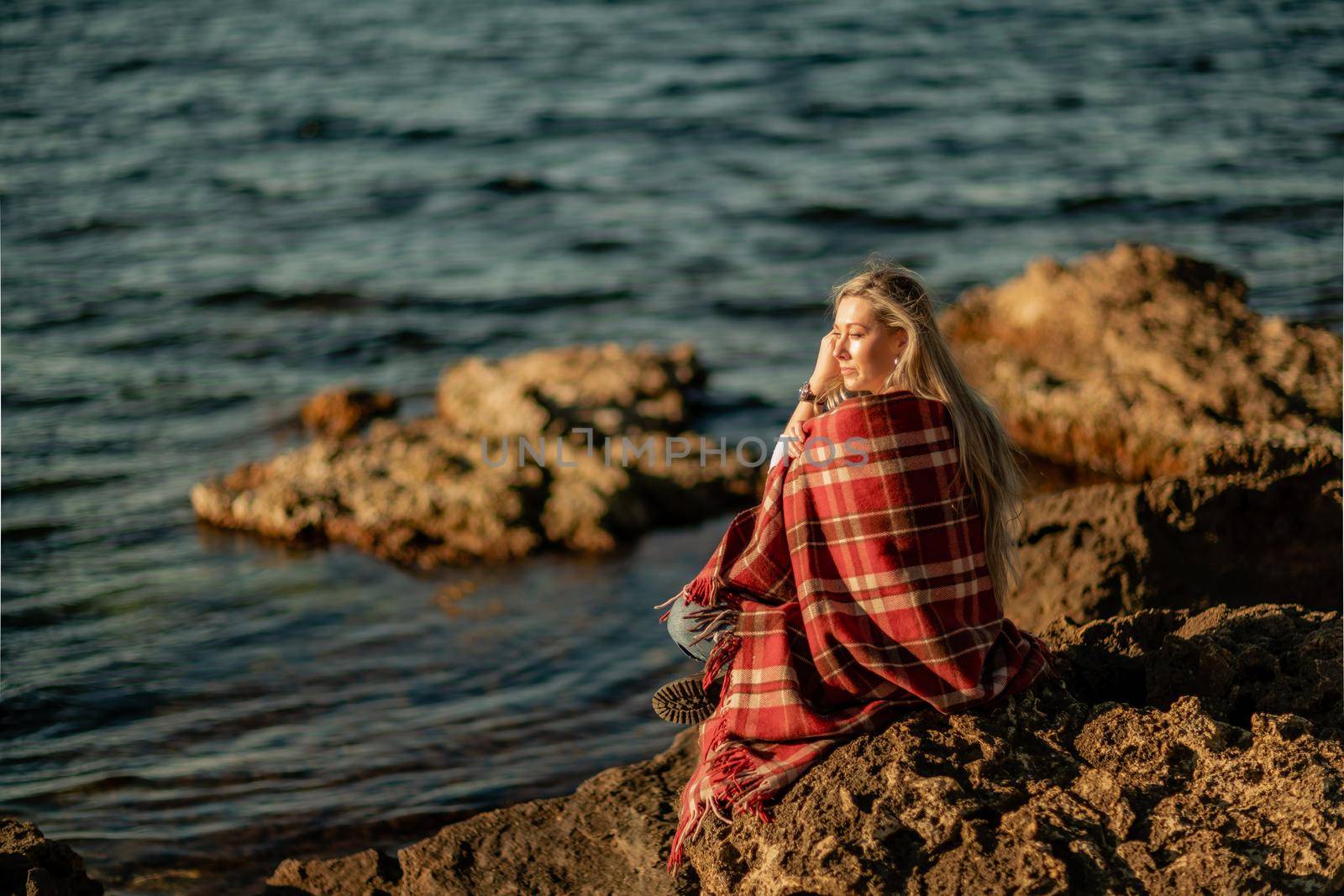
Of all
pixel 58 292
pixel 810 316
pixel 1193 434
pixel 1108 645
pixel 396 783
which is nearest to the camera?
pixel 1108 645

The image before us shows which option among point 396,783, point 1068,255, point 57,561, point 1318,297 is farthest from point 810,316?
point 396,783

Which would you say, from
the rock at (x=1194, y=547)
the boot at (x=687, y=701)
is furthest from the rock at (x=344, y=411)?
the boot at (x=687, y=701)

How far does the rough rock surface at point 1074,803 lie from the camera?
2.90m

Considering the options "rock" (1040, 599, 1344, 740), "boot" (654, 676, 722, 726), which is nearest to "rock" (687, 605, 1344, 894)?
"rock" (1040, 599, 1344, 740)

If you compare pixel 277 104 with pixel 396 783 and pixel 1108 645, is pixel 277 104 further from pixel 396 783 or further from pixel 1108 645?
pixel 1108 645

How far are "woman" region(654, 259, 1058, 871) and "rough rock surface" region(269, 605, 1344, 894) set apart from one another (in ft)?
0.29

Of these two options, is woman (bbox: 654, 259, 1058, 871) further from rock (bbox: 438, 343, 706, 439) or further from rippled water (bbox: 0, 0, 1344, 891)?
rock (bbox: 438, 343, 706, 439)

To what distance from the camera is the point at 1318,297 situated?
394 inches

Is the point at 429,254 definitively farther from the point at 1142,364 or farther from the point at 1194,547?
the point at 1194,547

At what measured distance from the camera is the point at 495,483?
24.1 ft

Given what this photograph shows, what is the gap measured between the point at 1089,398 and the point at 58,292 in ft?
31.3

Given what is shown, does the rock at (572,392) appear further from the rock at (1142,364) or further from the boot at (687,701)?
the boot at (687,701)

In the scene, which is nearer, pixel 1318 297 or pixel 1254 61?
pixel 1318 297

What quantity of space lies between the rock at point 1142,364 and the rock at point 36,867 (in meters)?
4.31
